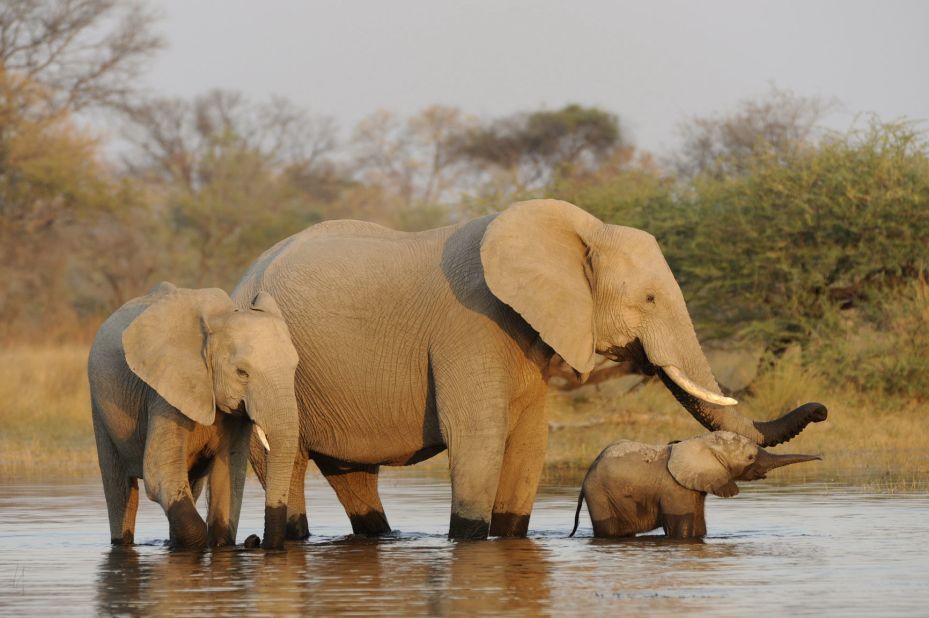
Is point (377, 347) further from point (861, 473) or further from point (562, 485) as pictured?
point (861, 473)

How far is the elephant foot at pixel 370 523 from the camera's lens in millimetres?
10086

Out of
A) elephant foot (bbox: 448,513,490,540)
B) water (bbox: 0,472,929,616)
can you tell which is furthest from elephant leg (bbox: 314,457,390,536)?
elephant foot (bbox: 448,513,490,540)

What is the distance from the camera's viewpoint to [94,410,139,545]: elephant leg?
9.53 m

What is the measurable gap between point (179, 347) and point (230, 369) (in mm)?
324

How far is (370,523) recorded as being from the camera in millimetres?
10125

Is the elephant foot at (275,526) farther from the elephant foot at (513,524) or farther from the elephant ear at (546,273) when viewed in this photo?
the elephant ear at (546,273)

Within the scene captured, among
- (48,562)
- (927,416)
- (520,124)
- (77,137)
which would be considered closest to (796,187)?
(927,416)

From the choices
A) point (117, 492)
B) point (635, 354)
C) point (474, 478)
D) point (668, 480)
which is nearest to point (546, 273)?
point (635, 354)

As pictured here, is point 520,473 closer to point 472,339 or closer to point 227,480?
point 472,339

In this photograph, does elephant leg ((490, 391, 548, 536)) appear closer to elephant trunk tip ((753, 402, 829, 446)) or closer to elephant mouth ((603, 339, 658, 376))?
elephant mouth ((603, 339, 658, 376))

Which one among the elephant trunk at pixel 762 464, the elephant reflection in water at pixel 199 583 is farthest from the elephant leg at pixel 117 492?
the elephant trunk at pixel 762 464

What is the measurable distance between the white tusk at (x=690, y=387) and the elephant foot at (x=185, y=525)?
2494 mm

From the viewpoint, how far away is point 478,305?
945cm

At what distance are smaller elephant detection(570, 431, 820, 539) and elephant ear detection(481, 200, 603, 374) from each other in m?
0.67
